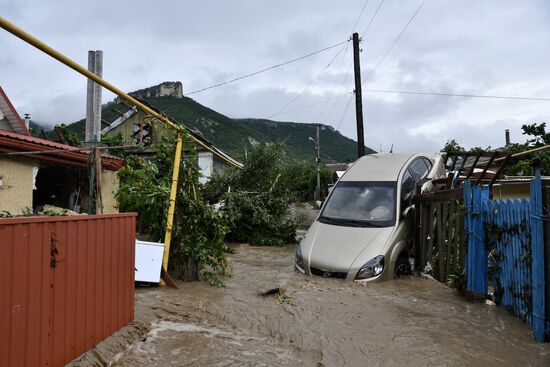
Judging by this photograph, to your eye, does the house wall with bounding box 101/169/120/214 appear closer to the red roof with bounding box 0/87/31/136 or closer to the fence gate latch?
the red roof with bounding box 0/87/31/136

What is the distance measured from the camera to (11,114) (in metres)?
13.4

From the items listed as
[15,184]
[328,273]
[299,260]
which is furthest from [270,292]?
[15,184]

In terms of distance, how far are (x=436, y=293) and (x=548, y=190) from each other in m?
2.89

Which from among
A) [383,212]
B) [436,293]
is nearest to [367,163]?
[383,212]

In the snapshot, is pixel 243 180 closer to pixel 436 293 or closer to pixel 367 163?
pixel 367 163

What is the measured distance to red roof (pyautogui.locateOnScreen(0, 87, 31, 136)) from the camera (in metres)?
13.3

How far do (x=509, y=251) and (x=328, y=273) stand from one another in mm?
2815

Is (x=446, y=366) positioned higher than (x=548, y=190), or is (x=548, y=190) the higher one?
(x=548, y=190)

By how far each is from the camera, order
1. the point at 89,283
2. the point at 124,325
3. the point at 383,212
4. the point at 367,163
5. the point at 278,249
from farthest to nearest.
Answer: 1. the point at 278,249
2. the point at 367,163
3. the point at 383,212
4. the point at 124,325
5. the point at 89,283

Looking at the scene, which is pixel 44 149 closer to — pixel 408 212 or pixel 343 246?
pixel 343 246

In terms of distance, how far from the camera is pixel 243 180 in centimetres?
1444

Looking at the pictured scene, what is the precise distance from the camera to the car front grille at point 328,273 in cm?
716

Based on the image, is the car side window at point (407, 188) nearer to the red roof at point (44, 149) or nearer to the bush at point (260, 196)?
the bush at point (260, 196)

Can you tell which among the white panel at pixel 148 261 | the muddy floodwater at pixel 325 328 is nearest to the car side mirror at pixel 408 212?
the muddy floodwater at pixel 325 328
